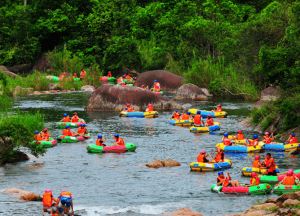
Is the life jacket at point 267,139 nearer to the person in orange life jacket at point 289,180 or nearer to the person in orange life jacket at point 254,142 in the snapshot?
the person in orange life jacket at point 254,142

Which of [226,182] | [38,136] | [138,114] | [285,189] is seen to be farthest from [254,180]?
[138,114]

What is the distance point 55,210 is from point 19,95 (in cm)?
4124

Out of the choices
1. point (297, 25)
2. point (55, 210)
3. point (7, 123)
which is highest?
point (297, 25)

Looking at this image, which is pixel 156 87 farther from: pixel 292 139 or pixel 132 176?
pixel 132 176

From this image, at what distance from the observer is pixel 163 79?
Result: 78688 mm

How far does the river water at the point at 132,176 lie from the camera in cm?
3569

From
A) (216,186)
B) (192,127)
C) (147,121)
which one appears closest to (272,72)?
(192,127)

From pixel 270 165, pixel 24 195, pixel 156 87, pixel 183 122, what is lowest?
pixel 24 195

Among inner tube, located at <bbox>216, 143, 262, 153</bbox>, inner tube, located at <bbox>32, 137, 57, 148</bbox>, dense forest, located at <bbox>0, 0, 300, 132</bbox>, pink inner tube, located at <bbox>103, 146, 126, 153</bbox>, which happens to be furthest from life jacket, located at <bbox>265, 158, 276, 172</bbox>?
dense forest, located at <bbox>0, 0, 300, 132</bbox>

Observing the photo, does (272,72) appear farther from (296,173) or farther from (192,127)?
(296,173)

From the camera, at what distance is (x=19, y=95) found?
240 ft

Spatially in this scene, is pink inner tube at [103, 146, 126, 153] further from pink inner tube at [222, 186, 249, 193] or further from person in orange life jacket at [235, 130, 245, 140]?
pink inner tube at [222, 186, 249, 193]

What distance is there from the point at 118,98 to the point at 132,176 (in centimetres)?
2468

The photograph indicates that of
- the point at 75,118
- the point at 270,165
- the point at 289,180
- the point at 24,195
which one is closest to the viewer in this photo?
the point at 24,195
